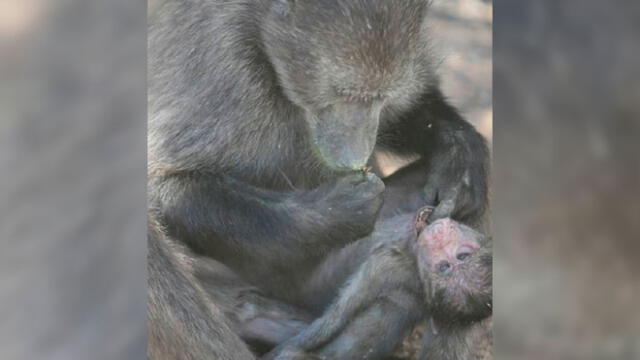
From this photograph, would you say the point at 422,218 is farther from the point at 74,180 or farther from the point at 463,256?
the point at 74,180

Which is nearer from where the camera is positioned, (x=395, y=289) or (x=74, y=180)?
(x=74, y=180)

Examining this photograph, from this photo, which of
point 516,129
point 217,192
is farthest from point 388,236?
point 516,129

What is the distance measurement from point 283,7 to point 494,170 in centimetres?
50

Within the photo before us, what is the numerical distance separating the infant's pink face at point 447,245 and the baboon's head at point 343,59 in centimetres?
21

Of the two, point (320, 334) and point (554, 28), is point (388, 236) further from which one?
point (554, 28)

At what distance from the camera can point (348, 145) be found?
57.4 inches

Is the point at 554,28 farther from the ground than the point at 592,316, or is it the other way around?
the point at 554,28

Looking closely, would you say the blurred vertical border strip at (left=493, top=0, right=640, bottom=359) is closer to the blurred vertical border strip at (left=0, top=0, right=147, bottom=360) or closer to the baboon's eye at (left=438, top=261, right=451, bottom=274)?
the baboon's eye at (left=438, top=261, right=451, bottom=274)

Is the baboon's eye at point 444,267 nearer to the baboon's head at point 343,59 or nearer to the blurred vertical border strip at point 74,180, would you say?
the baboon's head at point 343,59

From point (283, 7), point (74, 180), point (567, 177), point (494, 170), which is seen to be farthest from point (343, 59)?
point (74, 180)

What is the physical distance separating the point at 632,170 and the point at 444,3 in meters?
0.51

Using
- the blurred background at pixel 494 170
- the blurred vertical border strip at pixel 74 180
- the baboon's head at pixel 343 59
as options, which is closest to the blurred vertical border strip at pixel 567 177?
the blurred background at pixel 494 170

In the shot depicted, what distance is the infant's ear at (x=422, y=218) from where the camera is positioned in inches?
62.4

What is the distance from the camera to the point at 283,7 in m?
1.48
